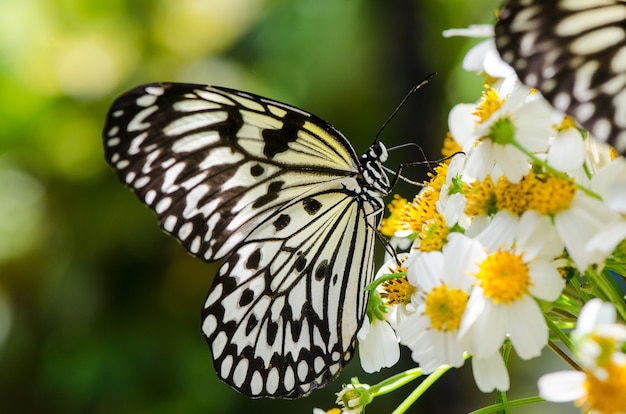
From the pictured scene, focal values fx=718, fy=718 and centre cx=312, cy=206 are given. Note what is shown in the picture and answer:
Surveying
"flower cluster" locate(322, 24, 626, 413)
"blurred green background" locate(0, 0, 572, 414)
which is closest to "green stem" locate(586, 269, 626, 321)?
"flower cluster" locate(322, 24, 626, 413)

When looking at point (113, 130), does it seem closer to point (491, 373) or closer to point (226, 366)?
point (226, 366)

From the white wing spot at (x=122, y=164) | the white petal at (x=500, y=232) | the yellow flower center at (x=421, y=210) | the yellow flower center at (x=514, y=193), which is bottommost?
the white petal at (x=500, y=232)

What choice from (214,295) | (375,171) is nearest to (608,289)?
(375,171)

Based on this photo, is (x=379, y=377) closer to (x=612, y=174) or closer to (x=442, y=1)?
(x=442, y=1)

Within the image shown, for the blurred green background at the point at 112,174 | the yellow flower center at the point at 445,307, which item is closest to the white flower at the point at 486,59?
the yellow flower center at the point at 445,307

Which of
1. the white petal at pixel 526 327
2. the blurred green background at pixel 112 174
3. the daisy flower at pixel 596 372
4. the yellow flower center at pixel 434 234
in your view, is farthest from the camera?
the blurred green background at pixel 112 174

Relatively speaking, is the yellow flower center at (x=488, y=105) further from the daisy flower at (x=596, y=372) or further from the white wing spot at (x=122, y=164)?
the white wing spot at (x=122, y=164)

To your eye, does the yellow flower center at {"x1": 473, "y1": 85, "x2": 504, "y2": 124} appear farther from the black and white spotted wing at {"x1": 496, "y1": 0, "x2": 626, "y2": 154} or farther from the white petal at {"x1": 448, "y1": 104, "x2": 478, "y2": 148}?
the black and white spotted wing at {"x1": 496, "y1": 0, "x2": 626, "y2": 154}
